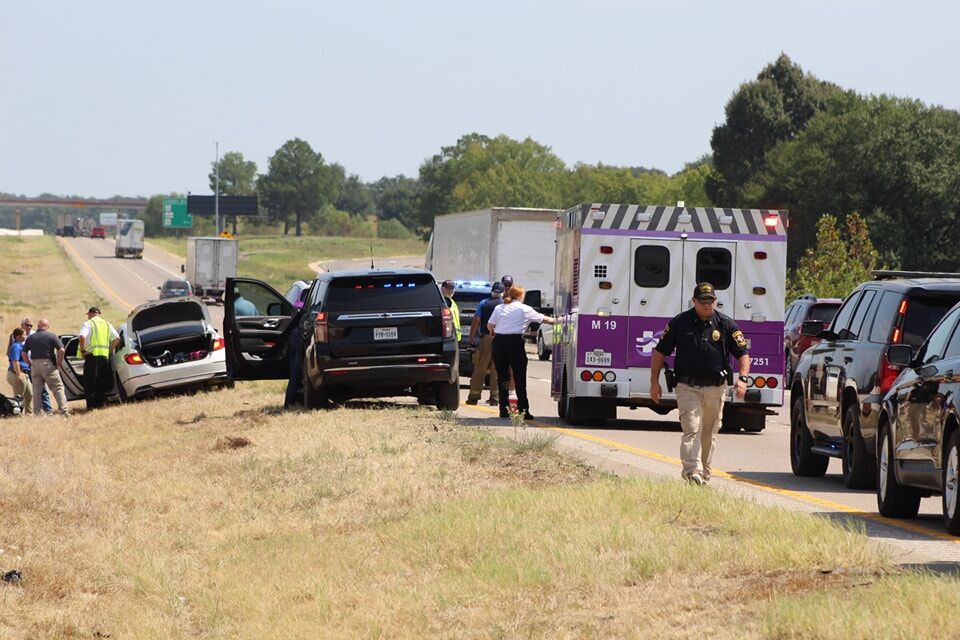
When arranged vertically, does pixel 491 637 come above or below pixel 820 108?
below

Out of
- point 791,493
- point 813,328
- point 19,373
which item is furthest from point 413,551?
point 19,373

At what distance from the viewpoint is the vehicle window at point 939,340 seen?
12156 millimetres

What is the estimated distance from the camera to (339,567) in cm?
1139

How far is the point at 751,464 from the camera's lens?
1773 centimetres

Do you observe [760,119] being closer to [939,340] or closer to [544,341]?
A: [544,341]

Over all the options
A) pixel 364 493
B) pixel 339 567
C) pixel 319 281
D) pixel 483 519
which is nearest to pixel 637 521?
pixel 483 519

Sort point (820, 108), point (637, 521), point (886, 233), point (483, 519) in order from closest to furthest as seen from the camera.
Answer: point (637, 521), point (483, 519), point (886, 233), point (820, 108)

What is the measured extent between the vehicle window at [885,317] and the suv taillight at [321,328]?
28.2ft

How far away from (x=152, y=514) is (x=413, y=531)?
4.40 meters

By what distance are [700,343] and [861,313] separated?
247 centimetres

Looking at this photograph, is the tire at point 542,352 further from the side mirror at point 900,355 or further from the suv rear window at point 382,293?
the side mirror at point 900,355

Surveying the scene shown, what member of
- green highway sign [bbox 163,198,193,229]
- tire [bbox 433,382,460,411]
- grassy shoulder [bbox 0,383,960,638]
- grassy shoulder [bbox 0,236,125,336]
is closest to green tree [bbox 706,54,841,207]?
grassy shoulder [bbox 0,236,125,336]

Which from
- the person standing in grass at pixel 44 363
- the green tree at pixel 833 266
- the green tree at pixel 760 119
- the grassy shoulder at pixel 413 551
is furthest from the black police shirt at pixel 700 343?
the green tree at pixel 760 119

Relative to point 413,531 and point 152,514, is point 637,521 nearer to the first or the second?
point 413,531
